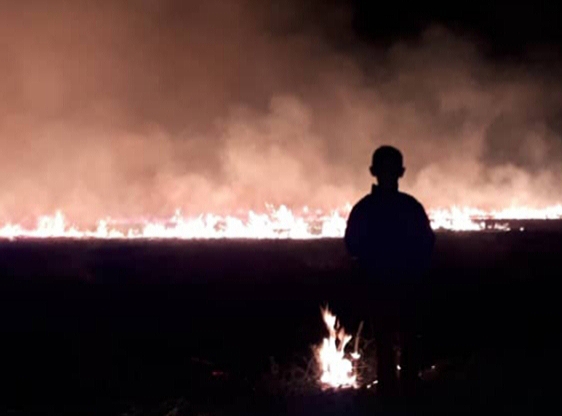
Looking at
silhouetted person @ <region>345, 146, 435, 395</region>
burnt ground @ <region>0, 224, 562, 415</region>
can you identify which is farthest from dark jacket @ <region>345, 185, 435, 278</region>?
burnt ground @ <region>0, 224, 562, 415</region>

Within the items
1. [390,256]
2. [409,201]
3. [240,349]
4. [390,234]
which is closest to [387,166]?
[409,201]

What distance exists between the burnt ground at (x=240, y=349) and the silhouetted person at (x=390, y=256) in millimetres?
→ 275

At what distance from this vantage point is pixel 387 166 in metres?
6.17

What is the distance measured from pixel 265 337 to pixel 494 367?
19.7 m

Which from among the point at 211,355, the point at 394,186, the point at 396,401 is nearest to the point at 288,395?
the point at 396,401

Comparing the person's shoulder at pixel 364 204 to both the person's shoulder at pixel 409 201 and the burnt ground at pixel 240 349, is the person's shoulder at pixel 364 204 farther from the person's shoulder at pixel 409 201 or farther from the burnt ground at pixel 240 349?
the burnt ground at pixel 240 349

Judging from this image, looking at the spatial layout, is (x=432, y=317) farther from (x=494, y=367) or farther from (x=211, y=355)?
(x=494, y=367)

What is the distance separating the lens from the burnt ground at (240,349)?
654 centimetres

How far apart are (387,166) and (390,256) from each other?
0.83m

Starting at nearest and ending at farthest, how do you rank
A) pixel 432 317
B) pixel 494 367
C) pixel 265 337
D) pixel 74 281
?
pixel 494 367
pixel 432 317
pixel 265 337
pixel 74 281

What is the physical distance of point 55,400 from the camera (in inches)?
640

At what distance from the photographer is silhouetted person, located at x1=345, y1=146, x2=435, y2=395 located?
621cm

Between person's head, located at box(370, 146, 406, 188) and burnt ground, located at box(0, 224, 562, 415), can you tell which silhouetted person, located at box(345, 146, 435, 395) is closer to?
person's head, located at box(370, 146, 406, 188)

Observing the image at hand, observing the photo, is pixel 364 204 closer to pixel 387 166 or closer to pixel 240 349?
pixel 387 166
